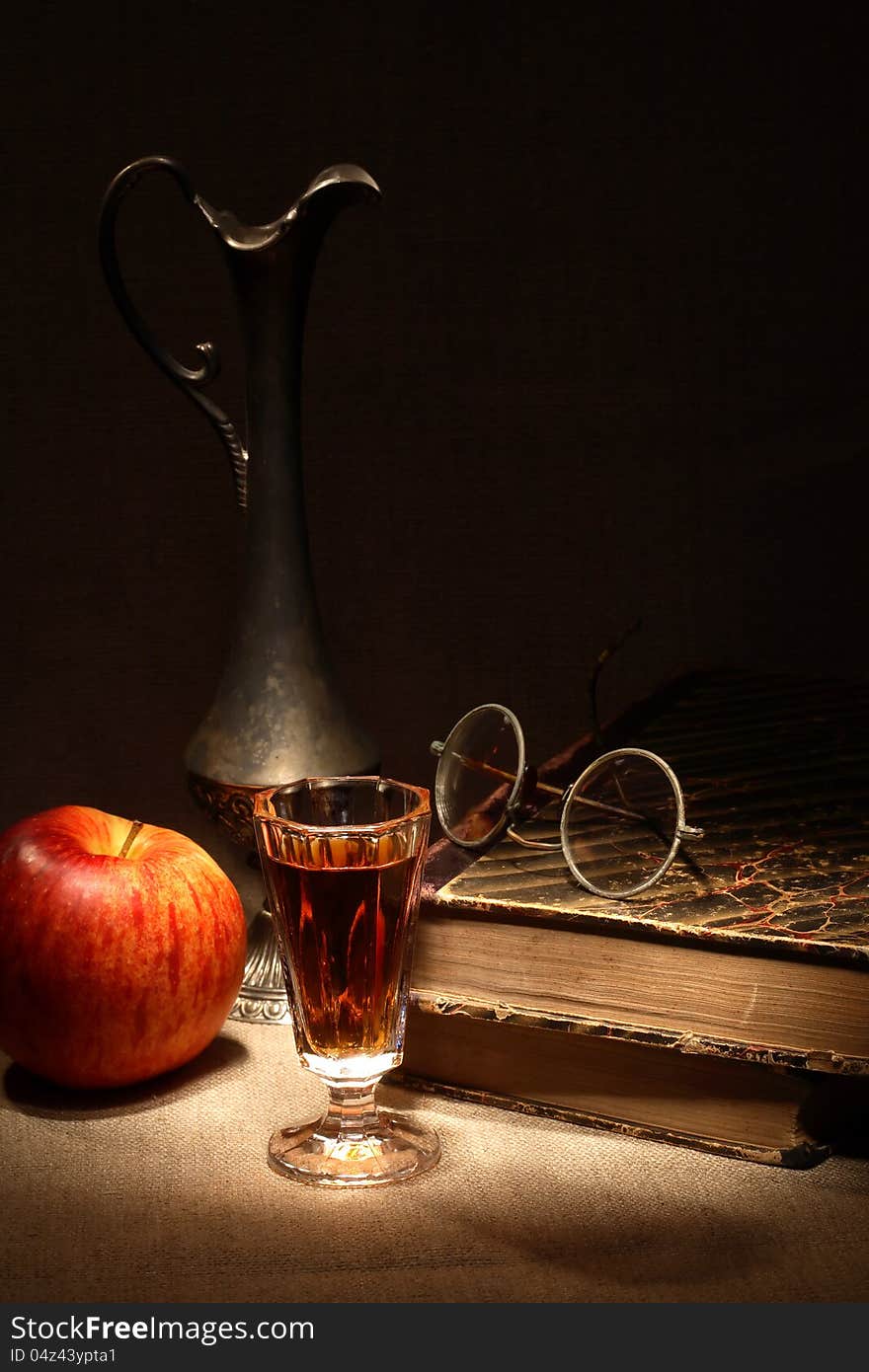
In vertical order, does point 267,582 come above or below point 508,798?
above

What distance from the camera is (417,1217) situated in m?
0.83

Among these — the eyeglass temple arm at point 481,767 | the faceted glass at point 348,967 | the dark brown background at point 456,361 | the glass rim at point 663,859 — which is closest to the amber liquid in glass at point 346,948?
the faceted glass at point 348,967

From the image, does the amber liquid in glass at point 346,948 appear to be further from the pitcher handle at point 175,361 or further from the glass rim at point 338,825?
the pitcher handle at point 175,361

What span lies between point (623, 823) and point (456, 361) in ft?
1.90

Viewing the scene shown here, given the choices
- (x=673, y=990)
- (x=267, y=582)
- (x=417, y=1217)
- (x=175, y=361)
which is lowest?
(x=417, y=1217)

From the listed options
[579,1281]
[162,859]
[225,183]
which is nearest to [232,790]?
[162,859]

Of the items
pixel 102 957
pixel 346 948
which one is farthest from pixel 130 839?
pixel 346 948

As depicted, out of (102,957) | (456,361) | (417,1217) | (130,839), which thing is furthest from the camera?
(456,361)

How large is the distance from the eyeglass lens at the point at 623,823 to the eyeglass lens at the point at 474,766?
0.22 ft

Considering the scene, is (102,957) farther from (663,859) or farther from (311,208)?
(311,208)

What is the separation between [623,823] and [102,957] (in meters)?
0.34

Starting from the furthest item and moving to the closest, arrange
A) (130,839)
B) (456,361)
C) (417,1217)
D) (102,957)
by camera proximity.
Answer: (456,361)
(130,839)
(102,957)
(417,1217)

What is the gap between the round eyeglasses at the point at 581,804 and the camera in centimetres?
96

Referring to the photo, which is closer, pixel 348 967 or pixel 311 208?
pixel 348 967
